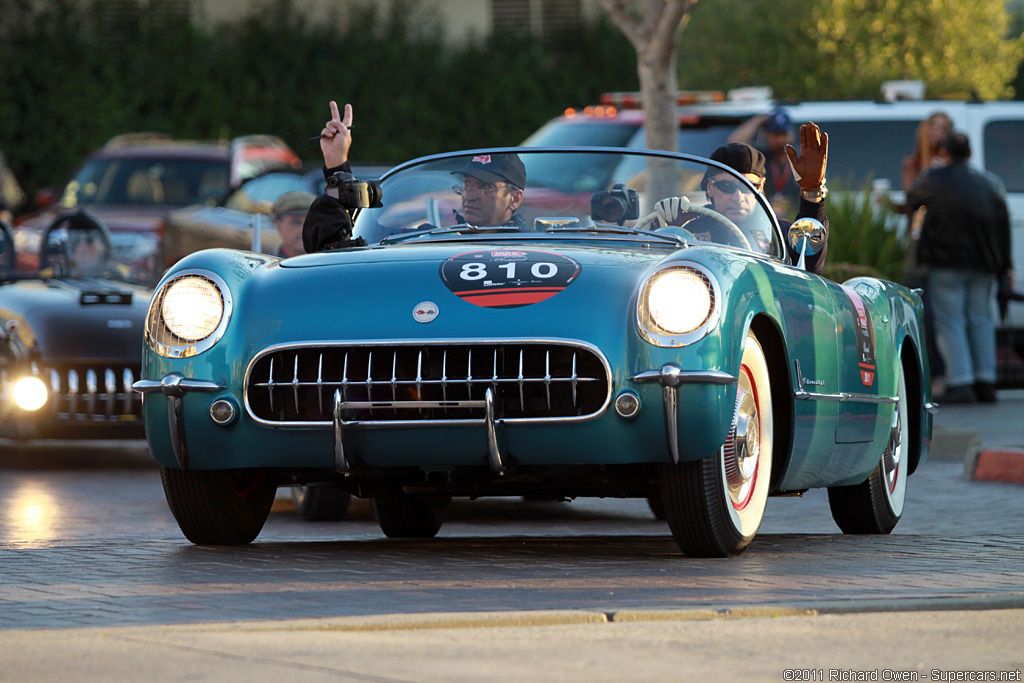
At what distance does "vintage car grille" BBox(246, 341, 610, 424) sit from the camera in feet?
18.8

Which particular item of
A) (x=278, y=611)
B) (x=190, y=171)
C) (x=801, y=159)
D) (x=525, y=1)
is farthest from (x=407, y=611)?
(x=525, y=1)

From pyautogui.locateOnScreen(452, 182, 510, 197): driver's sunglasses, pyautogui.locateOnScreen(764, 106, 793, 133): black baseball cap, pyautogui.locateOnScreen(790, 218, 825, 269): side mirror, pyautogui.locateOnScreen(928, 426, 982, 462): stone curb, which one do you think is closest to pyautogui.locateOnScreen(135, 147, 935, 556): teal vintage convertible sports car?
pyautogui.locateOnScreen(452, 182, 510, 197): driver's sunglasses

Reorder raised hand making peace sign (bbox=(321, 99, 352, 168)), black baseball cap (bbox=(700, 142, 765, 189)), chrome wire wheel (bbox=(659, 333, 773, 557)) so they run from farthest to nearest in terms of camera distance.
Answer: black baseball cap (bbox=(700, 142, 765, 189)) → raised hand making peace sign (bbox=(321, 99, 352, 168)) → chrome wire wheel (bbox=(659, 333, 773, 557))

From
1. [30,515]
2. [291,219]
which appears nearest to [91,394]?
[291,219]

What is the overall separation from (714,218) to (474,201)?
855mm

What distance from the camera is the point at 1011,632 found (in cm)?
457

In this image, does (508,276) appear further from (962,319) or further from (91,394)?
(962,319)

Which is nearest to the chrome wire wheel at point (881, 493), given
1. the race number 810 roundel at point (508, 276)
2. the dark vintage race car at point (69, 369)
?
the race number 810 roundel at point (508, 276)

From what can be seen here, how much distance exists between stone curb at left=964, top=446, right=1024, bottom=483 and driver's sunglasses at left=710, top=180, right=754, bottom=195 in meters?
3.49

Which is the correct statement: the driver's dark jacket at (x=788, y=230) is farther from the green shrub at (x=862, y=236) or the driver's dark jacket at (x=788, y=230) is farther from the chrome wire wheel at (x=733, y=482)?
the green shrub at (x=862, y=236)

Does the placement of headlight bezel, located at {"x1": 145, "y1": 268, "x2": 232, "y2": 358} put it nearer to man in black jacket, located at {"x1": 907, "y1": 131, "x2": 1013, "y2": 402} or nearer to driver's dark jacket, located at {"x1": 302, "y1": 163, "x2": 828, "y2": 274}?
driver's dark jacket, located at {"x1": 302, "y1": 163, "x2": 828, "y2": 274}

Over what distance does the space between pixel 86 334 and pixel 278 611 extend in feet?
18.4

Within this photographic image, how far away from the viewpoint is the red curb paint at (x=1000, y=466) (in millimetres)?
9977

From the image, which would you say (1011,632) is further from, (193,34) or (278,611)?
(193,34)
